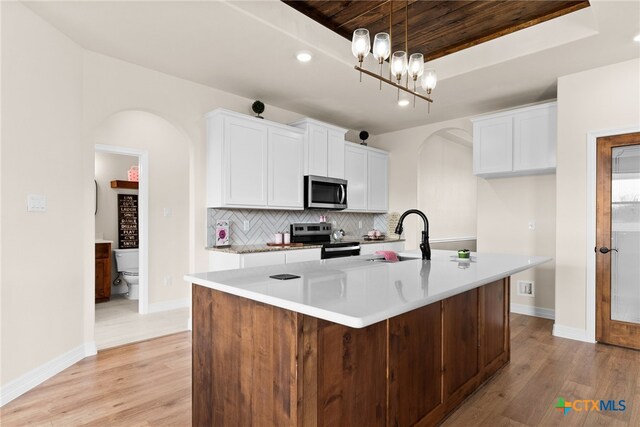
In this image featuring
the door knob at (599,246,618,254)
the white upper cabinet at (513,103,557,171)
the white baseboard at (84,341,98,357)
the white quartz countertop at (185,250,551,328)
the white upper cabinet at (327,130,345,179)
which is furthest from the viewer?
the white upper cabinet at (327,130,345,179)

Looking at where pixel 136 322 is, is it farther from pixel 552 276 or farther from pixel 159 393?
pixel 552 276

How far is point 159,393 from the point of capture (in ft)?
8.09

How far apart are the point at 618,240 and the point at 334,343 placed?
10.8 feet

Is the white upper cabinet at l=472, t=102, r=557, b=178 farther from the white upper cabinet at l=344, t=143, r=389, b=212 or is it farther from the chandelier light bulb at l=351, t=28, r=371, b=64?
the chandelier light bulb at l=351, t=28, r=371, b=64

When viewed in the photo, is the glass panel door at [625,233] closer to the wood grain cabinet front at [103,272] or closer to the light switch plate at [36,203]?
the light switch plate at [36,203]

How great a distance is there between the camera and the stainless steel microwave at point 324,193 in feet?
14.9

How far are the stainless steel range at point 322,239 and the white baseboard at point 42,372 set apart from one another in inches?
93.3

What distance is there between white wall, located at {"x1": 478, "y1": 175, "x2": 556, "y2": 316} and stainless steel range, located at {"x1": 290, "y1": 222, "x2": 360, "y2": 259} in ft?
5.80

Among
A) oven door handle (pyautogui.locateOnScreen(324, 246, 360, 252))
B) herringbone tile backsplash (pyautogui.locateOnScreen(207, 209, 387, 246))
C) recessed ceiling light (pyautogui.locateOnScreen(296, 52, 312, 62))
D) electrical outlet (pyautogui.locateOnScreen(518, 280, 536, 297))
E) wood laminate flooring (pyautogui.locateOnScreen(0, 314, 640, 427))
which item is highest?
recessed ceiling light (pyautogui.locateOnScreen(296, 52, 312, 62))

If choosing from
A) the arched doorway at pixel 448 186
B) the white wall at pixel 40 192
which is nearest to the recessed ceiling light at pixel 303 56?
the white wall at pixel 40 192

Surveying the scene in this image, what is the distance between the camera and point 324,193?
4.76 metres

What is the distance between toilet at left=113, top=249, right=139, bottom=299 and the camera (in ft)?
17.4

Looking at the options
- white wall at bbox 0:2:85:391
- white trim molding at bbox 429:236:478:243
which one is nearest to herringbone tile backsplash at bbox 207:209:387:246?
white wall at bbox 0:2:85:391

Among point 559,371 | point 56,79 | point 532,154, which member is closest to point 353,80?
point 532,154
